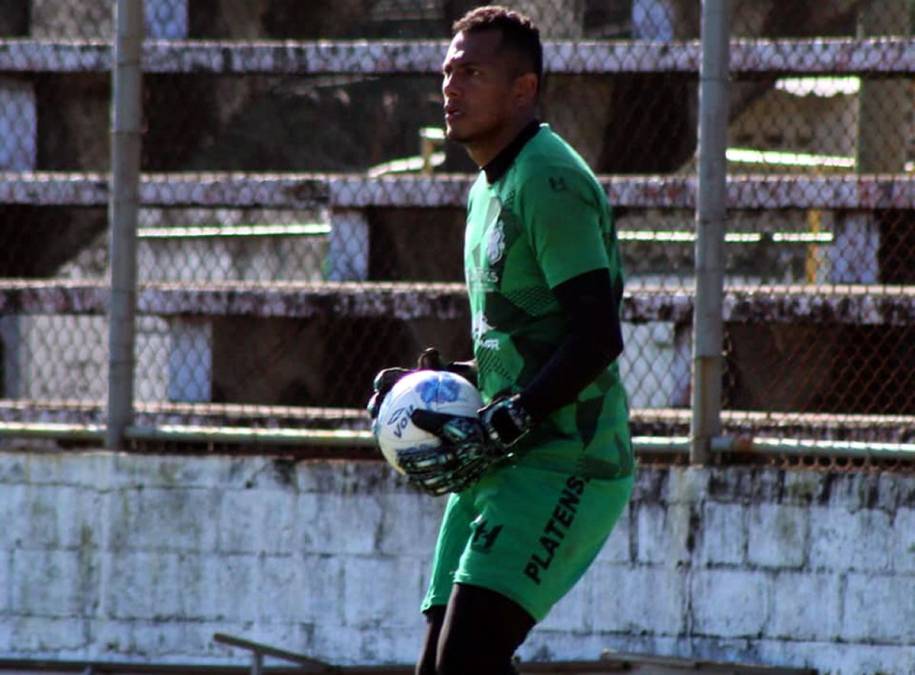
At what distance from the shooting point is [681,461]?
702 cm

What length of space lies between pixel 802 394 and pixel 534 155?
3.26 metres

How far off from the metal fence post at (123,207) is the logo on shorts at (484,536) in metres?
3.36

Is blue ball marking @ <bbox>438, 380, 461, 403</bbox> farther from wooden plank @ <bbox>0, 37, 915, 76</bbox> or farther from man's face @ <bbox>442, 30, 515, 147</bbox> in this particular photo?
wooden plank @ <bbox>0, 37, 915, 76</bbox>

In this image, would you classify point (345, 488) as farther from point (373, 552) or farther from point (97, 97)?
point (97, 97)

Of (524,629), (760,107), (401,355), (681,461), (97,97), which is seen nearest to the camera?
(524,629)

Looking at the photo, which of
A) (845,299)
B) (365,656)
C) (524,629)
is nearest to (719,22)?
(845,299)

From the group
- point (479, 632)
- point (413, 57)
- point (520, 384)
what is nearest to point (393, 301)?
point (413, 57)

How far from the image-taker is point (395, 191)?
300 inches

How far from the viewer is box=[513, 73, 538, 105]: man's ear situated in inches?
175

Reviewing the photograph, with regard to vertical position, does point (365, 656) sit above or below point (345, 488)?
below

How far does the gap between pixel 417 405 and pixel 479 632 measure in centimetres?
60

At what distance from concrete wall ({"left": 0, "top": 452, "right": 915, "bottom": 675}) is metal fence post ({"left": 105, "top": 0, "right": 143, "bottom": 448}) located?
27 centimetres

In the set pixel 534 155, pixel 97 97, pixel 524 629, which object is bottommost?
pixel 524 629

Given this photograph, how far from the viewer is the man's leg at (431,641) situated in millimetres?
4355
